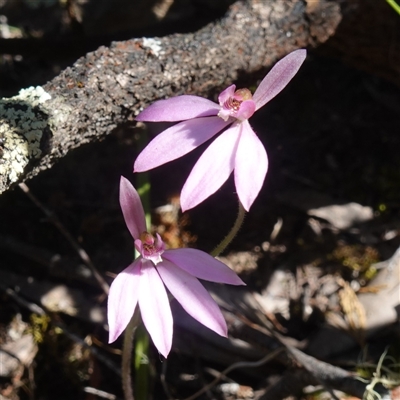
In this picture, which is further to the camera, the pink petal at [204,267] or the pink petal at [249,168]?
the pink petal at [204,267]

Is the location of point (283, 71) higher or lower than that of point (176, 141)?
higher

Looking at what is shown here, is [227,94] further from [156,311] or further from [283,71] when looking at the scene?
[156,311]

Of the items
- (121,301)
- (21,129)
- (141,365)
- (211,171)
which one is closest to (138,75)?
(21,129)

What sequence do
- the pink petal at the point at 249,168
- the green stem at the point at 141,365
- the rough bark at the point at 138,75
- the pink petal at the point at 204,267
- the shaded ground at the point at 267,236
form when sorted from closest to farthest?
the pink petal at the point at 249,168
the pink petal at the point at 204,267
the rough bark at the point at 138,75
the green stem at the point at 141,365
the shaded ground at the point at 267,236

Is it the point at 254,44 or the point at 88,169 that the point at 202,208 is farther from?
the point at 254,44

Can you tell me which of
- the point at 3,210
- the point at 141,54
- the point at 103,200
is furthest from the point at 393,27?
the point at 3,210

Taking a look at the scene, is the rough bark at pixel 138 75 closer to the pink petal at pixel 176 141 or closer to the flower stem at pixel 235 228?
the pink petal at pixel 176 141

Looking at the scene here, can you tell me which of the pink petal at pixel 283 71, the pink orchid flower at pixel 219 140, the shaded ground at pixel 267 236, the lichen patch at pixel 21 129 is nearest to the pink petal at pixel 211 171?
the pink orchid flower at pixel 219 140
